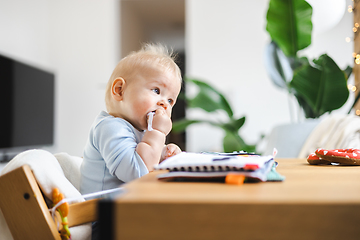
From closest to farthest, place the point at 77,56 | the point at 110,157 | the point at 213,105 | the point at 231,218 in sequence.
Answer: the point at 231,218 → the point at 110,157 → the point at 213,105 → the point at 77,56

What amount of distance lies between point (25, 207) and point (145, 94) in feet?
1.28

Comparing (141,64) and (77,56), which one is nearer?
(141,64)

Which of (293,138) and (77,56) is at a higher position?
(77,56)

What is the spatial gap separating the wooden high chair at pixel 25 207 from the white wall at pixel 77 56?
3115 millimetres

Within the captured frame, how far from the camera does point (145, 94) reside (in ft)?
2.70

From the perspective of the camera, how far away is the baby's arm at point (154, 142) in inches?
27.0

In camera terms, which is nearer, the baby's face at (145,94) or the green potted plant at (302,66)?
the baby's face at (145,94)

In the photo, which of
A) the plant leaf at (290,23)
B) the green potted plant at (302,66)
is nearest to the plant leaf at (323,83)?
the green potted plant at (302,66)

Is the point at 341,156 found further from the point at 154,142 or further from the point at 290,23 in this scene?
the point at 290,23

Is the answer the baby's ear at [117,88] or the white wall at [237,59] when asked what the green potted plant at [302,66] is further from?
the baby's ear at [117,88]

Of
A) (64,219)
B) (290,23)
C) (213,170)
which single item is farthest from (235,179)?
(290,23)

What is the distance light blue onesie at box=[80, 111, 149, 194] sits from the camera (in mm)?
664

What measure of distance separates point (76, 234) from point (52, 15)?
3671 millimetres

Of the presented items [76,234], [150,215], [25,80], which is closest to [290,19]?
[76,234]
